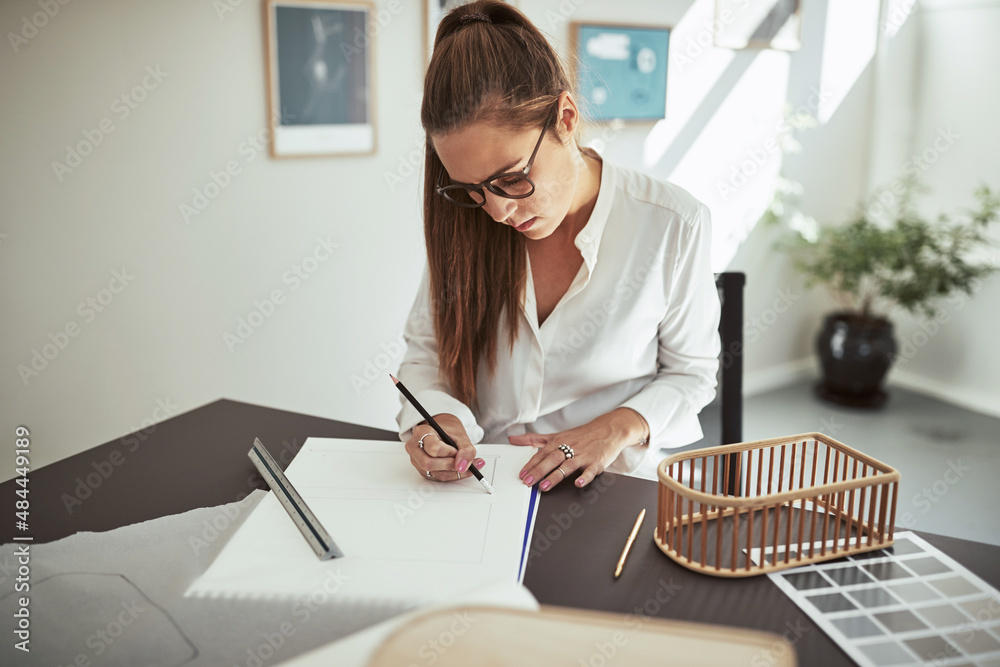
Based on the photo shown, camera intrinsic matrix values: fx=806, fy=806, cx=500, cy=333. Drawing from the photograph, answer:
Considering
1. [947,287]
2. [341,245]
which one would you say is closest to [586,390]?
[341,245]

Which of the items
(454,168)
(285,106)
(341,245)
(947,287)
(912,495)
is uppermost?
(285,106)

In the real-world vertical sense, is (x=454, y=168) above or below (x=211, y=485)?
above

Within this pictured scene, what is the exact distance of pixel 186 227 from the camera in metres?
2.56

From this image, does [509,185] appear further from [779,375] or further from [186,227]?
[779,375]

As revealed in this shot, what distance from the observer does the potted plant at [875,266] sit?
3.67 meters

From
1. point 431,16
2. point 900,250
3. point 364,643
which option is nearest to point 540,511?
point 364,643

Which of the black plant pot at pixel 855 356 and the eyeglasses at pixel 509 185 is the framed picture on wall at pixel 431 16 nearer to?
the eyeglasses at pixel 509 185

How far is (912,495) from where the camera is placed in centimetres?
305

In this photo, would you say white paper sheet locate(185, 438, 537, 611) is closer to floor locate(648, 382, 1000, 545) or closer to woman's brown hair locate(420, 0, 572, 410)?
woman's brown hair locate(420, 0, 572, 410)

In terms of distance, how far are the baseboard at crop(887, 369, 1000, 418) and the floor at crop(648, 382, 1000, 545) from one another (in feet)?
0.15

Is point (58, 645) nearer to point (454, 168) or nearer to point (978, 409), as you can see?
point (454, 168)

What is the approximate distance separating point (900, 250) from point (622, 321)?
268 cm

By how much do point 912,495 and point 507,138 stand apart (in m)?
2.52

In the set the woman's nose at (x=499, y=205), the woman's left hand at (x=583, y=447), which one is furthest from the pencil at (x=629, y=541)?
the woman's nose at (x=499, y=205)
